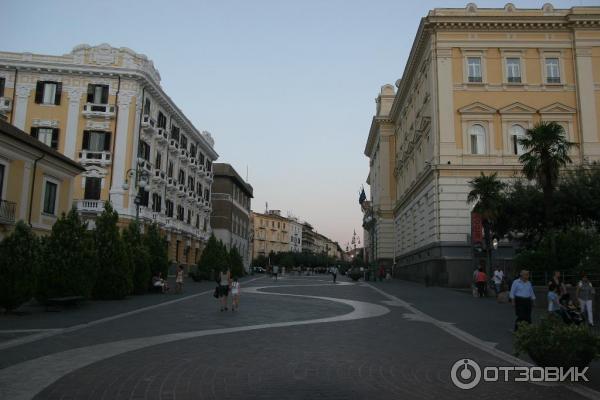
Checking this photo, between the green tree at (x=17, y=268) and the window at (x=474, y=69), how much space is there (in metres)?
31.4

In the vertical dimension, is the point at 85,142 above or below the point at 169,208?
above

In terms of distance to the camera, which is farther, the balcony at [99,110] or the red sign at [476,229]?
the balcony at [99,110]

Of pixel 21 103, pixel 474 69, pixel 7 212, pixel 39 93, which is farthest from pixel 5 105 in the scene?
pixel 474 69

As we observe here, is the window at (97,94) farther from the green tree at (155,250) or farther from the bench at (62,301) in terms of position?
the bench at (62,301)

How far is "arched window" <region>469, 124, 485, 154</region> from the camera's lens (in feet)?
119

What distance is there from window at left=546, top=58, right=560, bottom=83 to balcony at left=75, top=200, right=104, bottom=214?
35.4 m

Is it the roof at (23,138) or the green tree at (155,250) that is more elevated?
the roof at (23,138)

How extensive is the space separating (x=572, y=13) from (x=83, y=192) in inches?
1548

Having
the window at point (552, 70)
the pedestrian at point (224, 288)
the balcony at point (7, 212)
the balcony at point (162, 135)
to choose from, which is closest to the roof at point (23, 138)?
the balcony at point (7, 212)

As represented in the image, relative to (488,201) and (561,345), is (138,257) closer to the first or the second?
(488,201)

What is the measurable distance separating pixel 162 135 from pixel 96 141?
21.4ft

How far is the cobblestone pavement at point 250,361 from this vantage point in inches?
266

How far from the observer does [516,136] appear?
3644cm

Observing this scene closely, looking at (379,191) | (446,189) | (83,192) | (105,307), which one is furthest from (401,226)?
(105,307)
